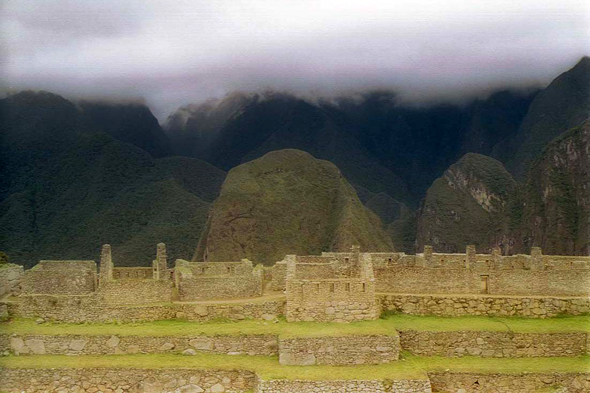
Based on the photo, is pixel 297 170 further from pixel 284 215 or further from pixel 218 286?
pixel 218 286

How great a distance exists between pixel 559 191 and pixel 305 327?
7417 centimetres

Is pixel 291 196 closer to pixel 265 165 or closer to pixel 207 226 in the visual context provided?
pixel 265 165

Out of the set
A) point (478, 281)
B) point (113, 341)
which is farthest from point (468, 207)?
point (113, 341)

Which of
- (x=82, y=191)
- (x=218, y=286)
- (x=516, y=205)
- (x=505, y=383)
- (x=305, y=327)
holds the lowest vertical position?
(x=505, y=383)

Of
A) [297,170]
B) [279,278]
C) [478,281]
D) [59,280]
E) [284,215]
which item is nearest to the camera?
[59,280]

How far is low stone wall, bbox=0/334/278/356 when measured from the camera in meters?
21.3

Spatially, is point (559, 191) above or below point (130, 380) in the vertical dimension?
above

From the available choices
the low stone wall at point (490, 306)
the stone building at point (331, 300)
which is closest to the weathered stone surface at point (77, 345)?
the stone building at point (331, 300)

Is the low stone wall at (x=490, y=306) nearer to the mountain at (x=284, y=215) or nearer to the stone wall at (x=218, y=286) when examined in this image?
the stone wall at (x=218, y=286)

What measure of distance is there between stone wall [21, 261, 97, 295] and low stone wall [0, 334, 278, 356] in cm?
276

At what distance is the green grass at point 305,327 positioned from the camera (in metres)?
21.3

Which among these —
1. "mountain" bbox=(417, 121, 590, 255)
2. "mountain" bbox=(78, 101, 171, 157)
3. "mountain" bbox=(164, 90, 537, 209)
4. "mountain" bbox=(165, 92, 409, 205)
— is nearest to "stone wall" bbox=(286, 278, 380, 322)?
"mountain" bbox=(78, 101, 171, 157)

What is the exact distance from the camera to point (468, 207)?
102 m

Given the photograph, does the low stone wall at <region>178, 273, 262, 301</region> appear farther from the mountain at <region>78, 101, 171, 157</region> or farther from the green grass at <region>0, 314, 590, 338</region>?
the mountain at <region>78, 101, 171, 157</region>
